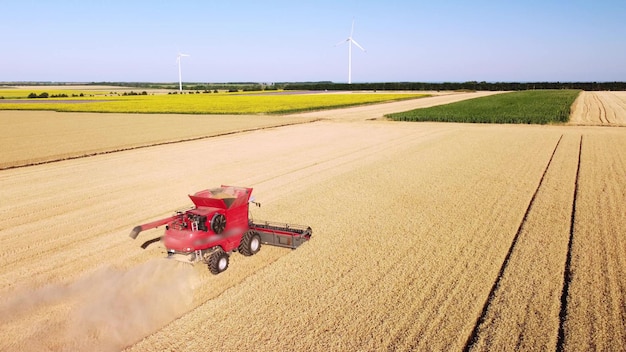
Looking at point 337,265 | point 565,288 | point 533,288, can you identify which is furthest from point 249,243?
point 565,288

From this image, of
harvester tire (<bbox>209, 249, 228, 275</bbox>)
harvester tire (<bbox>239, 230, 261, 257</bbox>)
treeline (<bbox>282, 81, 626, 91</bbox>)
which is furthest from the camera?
treeline (<bbox>282, 81, 626, 91</bbox>)

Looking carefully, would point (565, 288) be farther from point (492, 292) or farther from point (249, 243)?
point (249, 243)

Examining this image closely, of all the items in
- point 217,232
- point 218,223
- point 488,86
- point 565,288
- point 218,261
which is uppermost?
point 488,86

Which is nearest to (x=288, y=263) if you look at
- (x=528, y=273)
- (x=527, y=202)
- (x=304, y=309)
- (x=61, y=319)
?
(x=304, y=309)

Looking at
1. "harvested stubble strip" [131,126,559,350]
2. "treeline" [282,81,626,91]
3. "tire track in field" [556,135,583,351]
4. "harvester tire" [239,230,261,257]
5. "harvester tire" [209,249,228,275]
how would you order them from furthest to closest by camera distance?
"treeline" [282,81,626,91] → "harvester tire" [239,230,261,257] → "harvester tire" [209,249,228,275] → "harvested stubble strip" [131,126,559,350] → "tire track in field" [556,135,583,351]

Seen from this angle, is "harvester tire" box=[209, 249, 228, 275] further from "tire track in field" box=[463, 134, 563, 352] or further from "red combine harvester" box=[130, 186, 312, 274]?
"tire track in field" box=[463, 134, 563, 352]

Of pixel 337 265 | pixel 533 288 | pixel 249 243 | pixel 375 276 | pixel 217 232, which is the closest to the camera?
pixel 533 288

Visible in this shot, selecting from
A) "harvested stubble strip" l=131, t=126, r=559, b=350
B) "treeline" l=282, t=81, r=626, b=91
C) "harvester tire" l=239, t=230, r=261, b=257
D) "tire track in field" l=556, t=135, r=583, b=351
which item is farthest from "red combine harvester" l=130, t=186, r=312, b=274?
"treeline" l=282, t=81, r=626, b=91
